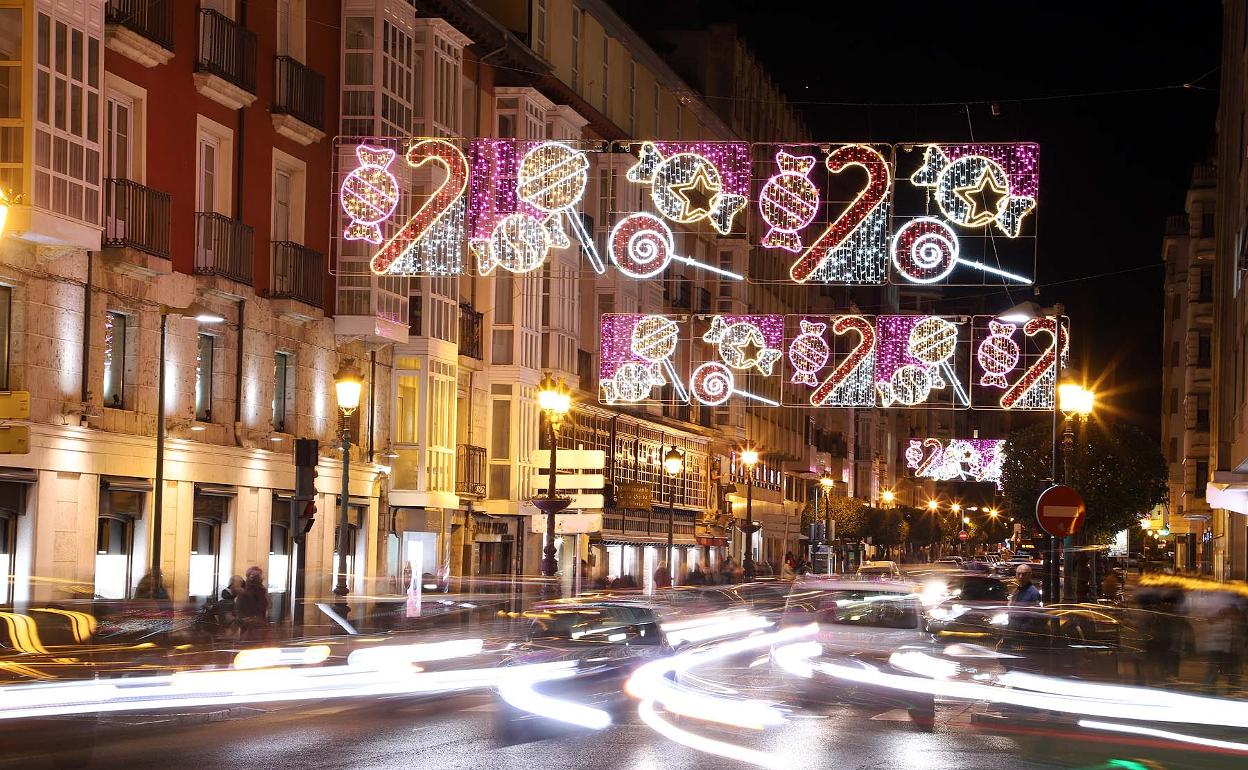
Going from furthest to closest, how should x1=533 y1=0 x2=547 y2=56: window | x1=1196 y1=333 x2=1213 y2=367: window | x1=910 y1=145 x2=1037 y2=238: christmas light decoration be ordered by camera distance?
x1=1196 y1=333 x2=1213 y2=367: window, x1=533 y1=0 x2=547 y2=56: window, x1=910 y1=145 x2=1037 y2=238: christmas light decoration

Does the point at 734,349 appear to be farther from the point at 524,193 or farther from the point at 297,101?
the point at 297,101

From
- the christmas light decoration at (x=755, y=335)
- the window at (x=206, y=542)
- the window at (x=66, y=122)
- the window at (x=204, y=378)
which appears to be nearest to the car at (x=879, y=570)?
the christmas light decoration at (x=755, y=335)

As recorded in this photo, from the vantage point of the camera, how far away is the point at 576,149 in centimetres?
2836

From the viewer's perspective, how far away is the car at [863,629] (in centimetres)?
1750

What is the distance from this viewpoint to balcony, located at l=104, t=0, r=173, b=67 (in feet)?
94.5

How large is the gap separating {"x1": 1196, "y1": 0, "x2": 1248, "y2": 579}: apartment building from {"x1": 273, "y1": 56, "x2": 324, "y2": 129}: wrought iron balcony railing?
18376mm

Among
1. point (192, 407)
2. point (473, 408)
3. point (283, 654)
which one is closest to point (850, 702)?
point (283, 654)

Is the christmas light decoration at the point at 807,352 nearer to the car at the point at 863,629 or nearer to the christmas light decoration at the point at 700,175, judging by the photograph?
the christmas light decoration at the point at 700,175

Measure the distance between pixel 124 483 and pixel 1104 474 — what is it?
34.8 metres

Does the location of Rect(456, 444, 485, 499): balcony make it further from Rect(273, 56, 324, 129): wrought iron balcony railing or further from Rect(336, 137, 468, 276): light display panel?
Rect(336, 137, 468, 276): light display panel

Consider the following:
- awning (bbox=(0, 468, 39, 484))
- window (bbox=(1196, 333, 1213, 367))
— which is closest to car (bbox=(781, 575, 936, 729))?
awning (bbox=(0, 468, 39, 484))

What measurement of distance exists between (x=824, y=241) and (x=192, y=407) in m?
11.9

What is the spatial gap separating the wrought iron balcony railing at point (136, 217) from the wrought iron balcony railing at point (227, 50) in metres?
3.10

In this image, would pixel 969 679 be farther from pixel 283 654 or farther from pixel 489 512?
pixel 489 512
